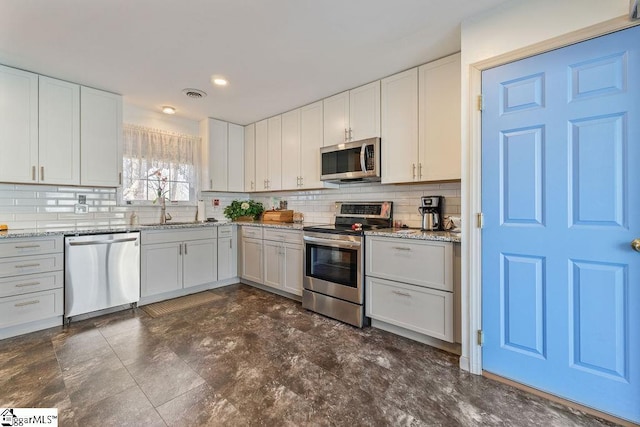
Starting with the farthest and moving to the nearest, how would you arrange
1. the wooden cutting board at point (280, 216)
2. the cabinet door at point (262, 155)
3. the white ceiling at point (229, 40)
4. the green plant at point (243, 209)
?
the green plant at point (243, 209) < the cabinet door at point (262, 155) < the wooden cutting board at point (280, 216) < the white ceiling at point (229, 40)

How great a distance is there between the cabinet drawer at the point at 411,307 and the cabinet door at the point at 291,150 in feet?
6.05

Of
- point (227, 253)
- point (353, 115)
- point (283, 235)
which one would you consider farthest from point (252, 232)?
point (353, 115)

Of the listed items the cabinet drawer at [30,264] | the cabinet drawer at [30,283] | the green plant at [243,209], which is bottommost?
the cabinet drawer at [30,283]

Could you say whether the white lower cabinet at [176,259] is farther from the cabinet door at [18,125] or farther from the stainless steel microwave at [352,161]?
the stainless steel microwave at [352,161]

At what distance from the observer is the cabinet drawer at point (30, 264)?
244cm

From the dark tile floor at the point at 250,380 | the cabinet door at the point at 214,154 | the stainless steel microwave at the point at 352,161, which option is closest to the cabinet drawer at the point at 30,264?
the dark tile floor at the point at 250,380

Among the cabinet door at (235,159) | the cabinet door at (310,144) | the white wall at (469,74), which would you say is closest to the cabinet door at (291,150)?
the cabinet door at (310,144)

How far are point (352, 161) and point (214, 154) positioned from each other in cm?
229

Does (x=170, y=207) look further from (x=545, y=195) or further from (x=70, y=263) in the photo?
(x=545, y=195)

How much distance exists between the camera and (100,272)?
2934 millimetres

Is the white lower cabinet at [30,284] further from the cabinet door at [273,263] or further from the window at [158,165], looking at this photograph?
the cabinet door at [273,263]

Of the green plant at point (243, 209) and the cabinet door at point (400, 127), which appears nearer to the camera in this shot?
the cabinet door at point (400, 127)

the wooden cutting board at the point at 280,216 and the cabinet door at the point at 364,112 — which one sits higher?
the cabinet door at the point at 364,112

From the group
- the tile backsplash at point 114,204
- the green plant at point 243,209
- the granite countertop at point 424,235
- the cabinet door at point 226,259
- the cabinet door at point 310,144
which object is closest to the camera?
the granite countertop at point 424,235
